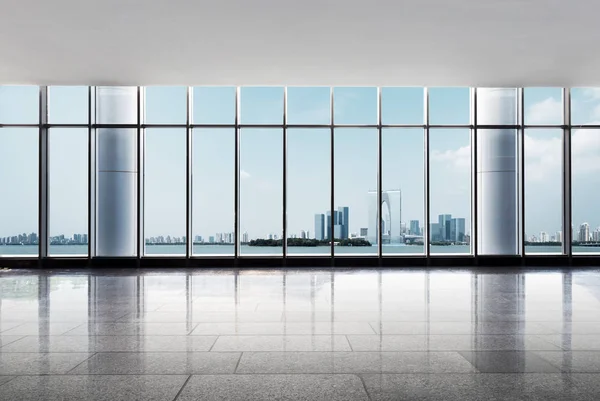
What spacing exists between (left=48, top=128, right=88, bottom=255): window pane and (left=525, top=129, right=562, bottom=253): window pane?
1553 cm

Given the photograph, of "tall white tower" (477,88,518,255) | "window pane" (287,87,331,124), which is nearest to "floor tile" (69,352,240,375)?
"window pane" (287,87,331,124)

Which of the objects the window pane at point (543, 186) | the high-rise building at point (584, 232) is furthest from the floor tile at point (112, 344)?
the high-rise building at point (584, 232)

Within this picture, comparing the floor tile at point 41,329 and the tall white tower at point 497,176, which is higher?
the tall white tower at point 497,176

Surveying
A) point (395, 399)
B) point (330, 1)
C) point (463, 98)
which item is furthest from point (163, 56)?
point (463, 98)

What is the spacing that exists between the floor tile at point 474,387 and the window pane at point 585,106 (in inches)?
620

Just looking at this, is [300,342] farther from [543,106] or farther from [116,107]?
[543,106]

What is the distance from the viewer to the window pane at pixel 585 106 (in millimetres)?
18281

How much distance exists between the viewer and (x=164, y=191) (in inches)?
739

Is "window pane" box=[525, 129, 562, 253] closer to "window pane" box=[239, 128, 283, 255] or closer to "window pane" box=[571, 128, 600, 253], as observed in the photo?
"window pane" box=[571, 128, 600, 253]

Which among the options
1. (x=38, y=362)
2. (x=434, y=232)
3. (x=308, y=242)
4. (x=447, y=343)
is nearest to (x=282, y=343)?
(x=447, y=343)

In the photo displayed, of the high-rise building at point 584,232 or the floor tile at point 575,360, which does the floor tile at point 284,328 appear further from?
the high-rise building at point 584,232

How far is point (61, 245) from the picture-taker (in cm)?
1755

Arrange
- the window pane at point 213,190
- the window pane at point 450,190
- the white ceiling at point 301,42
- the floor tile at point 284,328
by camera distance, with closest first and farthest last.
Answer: the floor tile at point 284,328
the white ceiling at point 301,42
the window pane at point 213,190
the window pane at point 450,190

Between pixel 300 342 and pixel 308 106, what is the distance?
46.3ft
